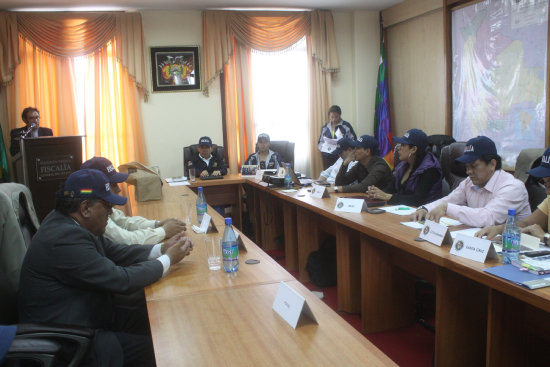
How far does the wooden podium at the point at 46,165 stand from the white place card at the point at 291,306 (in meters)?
2.52

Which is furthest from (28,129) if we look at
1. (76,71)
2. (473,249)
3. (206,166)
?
(473,249)

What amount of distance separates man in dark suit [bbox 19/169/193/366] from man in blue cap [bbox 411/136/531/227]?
61.0 inches

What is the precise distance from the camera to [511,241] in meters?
1.78

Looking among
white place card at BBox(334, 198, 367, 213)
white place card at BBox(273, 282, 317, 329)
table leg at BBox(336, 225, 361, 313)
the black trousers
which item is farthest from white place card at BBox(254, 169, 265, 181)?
white place card at BBox(273, 282, 317, 329)

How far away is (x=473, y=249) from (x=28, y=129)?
5.06 meters

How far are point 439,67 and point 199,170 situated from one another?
3.14 meters

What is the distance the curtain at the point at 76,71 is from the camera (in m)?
5.61

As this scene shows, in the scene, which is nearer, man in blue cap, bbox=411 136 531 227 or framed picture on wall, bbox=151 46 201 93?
man in blue cap, bbox=411 136 531 227

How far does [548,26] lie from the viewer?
4.14 metres

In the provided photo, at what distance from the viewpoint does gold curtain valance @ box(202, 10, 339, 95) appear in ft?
20.1

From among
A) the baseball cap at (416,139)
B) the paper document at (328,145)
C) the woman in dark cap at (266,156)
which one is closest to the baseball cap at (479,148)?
the baseball cap at (416,139)

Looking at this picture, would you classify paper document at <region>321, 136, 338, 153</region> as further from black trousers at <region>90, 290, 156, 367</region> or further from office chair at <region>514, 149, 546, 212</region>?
black trousers at <region>90, 290, 156, 367</region>

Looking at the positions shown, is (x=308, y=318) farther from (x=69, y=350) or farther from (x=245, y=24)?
(x=245, y=24)

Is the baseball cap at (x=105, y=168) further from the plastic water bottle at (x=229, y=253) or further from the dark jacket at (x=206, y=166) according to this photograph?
the dark jacket at (x=206, y=166)
